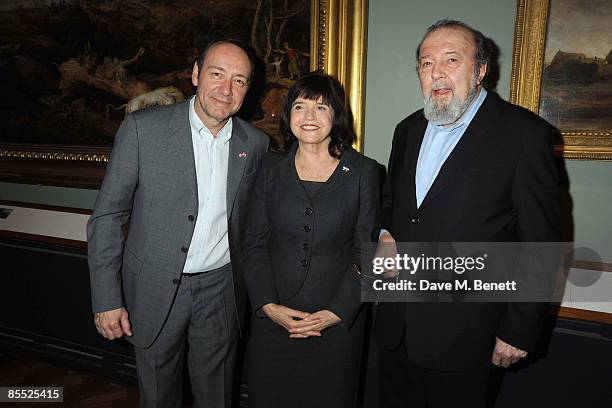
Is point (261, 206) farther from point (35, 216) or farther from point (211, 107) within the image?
point (35, 216)

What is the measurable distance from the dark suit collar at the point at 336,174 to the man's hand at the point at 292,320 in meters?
0.45

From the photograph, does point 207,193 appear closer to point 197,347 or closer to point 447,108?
point 197,347

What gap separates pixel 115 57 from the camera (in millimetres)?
2889

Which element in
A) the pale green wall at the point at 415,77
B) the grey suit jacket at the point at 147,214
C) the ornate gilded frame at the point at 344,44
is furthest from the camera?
the ornate gilded frame at the point at 344,44

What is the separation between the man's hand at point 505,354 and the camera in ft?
4.74

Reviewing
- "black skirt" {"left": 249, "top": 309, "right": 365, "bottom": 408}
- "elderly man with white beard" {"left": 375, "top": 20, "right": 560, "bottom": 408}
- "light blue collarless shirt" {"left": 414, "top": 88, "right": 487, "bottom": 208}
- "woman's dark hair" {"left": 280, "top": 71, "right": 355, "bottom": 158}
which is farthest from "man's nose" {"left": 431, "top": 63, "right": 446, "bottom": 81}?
"black skirt" {"left": 249, "top": 309, "right": 365, "bottom": 408}

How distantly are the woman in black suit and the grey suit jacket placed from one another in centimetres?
21

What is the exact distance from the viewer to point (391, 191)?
1.77 metres

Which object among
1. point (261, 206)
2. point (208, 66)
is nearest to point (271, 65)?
point (208, 66)

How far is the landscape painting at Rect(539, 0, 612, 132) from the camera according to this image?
189 centimetres

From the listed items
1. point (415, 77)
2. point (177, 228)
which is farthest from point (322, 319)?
point (415, 77)

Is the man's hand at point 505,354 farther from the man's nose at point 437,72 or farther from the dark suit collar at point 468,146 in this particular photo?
the man's nose at point 437,72

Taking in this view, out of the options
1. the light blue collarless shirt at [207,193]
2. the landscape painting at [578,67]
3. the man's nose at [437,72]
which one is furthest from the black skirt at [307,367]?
the landscape painting at [578,67]

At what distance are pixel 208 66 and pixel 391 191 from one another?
0.90 metres
